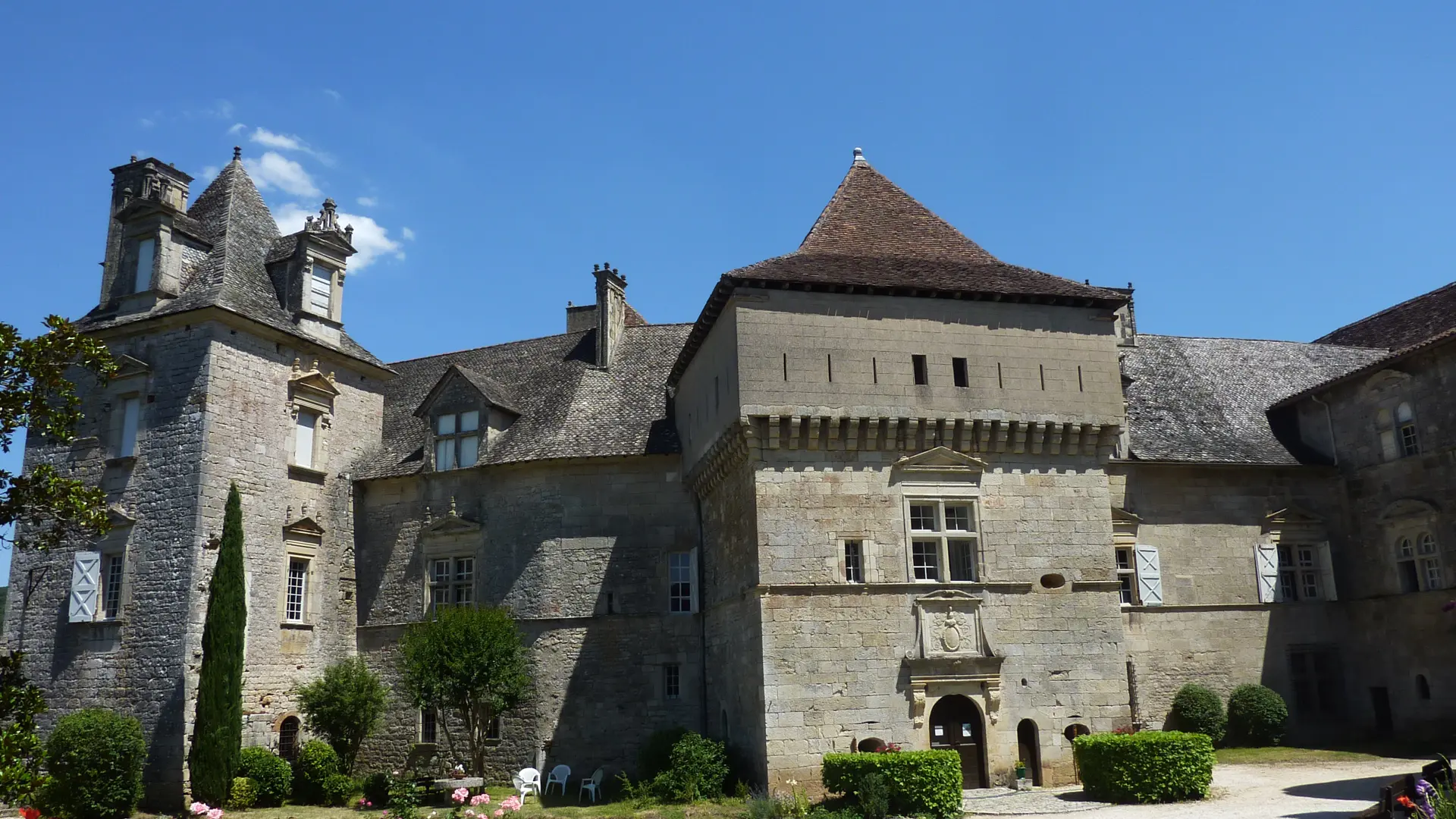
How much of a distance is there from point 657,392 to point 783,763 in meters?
11.4

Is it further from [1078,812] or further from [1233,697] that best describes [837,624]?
[1233,697]

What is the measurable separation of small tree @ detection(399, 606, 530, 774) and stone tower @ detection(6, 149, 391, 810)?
3911 mm

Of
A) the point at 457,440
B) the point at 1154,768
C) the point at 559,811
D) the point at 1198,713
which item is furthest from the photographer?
the point at 457,440

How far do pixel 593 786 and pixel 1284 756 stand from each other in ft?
47.4

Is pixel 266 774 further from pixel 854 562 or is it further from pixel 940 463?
pixel 940 463

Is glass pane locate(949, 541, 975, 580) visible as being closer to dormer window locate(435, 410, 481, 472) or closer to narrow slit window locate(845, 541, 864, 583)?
narrow slit window locate(845, 541, 864, 583)

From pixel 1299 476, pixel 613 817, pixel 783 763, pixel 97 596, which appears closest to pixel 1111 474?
pixel 1299 476

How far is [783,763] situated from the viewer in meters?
18.4

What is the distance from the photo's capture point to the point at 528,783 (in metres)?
21.8

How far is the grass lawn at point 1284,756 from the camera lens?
2216 cm

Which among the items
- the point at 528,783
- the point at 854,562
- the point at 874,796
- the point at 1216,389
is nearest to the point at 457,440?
the point at 528,783

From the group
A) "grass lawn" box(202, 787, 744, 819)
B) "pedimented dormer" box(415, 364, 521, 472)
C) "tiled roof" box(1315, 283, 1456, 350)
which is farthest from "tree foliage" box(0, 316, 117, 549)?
"tiled roof" box(1315, 283, 1456, 350)

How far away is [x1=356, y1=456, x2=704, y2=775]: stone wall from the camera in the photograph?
2362cm

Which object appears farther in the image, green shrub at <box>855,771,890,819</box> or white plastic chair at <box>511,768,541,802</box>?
white plastic chair at <box>511,768,541,802</box>
